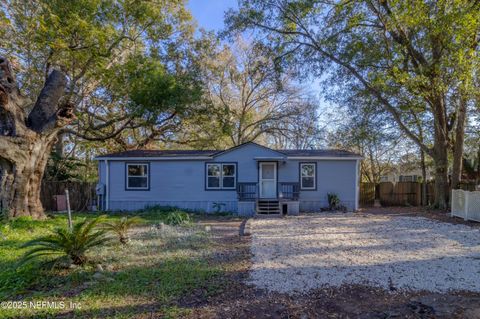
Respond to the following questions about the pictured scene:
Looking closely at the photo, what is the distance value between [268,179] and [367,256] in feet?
27.9

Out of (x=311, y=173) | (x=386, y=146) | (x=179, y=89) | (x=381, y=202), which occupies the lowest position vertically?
(x=381, y=202)

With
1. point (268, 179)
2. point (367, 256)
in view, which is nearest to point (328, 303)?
point (367, 256)

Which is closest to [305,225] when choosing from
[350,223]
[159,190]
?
[350,223]

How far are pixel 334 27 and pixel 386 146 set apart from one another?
40.8 feet

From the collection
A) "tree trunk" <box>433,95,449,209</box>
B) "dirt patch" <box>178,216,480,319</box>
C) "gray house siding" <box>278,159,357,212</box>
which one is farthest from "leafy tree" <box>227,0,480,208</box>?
"dirt patch" <box>178,216,480,319</box>

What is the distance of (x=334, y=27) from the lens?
12625mm

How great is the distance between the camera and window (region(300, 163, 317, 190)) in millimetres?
14375

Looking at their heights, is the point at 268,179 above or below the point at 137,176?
below

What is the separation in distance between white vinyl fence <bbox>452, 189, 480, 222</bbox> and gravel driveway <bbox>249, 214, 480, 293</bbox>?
1.59 metres

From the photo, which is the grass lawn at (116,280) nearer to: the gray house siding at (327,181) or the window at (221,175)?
the window at (221,175)

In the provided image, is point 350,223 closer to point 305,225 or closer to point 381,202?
point 305,225

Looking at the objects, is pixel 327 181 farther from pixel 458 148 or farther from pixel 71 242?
pixel 71 242

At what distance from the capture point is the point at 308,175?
47.3 feet

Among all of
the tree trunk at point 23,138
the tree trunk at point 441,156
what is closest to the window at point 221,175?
the tree trunk at point 23,138
